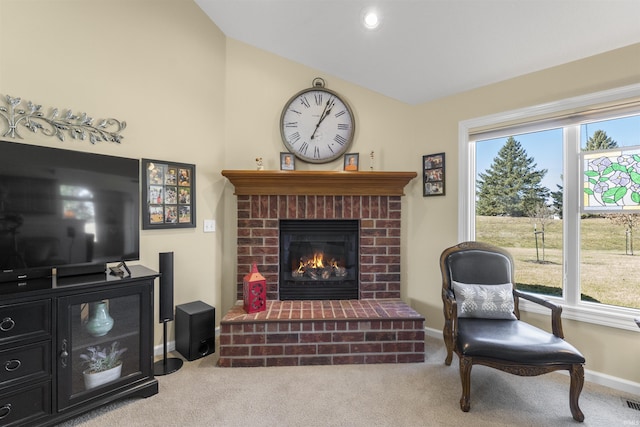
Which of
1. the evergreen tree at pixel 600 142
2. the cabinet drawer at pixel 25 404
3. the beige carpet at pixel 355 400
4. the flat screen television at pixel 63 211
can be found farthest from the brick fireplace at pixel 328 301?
the evergreen tree at pixel 600 142

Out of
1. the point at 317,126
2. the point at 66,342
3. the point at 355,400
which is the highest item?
the point at 317,126

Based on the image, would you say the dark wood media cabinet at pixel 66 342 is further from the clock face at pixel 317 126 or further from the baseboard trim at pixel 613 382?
the baseboard trim at pixel 613 382

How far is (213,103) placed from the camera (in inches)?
111

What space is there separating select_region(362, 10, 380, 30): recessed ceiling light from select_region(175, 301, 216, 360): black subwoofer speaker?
A: 8.92ft

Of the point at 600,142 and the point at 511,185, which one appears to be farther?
the point at 511,185

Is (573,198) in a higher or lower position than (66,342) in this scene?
higher

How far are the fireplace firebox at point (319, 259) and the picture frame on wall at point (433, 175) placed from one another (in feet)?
2.68

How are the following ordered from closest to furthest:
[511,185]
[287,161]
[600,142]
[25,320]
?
[25,320]
[600,142]
[511,185]
[287,161]

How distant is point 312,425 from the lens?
5.44 feet

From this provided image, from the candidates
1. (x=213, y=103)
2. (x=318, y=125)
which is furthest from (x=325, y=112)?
(x=213, y=103)

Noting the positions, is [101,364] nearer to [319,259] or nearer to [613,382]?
[319,259]

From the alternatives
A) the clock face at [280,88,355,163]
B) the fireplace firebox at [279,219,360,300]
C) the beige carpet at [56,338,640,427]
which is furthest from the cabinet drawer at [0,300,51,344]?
the clock face at [280,88,355,163]

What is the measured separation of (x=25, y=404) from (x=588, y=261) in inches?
150

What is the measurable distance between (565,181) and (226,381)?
3.09 meters
